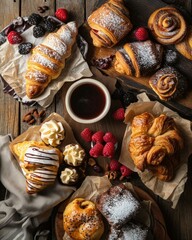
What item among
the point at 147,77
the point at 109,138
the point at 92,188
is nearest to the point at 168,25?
the point at 147,77

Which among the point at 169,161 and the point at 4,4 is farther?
the point at 4,4

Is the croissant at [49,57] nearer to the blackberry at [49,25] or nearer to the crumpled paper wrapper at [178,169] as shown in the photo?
the blackberry at [49,25]

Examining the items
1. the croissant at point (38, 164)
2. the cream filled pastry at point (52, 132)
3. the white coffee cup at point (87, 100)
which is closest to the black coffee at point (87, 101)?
the white coffee cup at point (87, 100)

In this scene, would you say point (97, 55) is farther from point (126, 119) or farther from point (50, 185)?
point (50, 185)

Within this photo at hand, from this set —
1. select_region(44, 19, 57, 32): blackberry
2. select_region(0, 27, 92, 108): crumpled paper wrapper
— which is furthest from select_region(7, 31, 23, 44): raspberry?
select_region(44, 19, 57, 32): blackberry

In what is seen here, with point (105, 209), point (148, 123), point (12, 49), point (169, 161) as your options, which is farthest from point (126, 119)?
point (12, 49)

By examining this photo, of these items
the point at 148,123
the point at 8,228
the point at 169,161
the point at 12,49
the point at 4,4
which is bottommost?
the point at 8,228

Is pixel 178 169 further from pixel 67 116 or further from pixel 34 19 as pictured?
pixel 34 19
